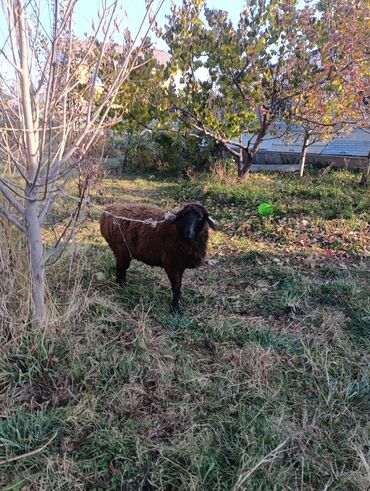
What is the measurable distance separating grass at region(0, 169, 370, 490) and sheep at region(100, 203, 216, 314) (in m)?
0.44

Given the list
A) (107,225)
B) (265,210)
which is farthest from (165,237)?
(265,210)

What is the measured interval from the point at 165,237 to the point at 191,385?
1613 millimetres

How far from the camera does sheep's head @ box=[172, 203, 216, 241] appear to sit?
377cm

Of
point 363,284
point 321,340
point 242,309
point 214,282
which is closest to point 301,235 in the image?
point 363,284

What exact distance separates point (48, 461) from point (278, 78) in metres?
8.59

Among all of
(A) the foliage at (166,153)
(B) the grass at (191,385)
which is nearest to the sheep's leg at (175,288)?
(B) the grass at (191,385)

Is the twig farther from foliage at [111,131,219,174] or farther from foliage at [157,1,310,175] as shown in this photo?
foliage at [111,131,219,174]

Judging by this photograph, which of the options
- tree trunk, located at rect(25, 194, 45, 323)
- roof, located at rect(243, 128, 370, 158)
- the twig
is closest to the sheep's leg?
tree trunk, located at rect(25, 194, 45, 323)

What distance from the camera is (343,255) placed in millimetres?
5910

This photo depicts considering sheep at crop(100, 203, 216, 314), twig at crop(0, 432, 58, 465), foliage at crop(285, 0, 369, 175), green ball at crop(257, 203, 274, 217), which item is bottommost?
twig at crop(0, 432, 58, 465)

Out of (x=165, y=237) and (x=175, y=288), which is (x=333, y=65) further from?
(x=175, y=288)

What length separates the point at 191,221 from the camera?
3.77 metres

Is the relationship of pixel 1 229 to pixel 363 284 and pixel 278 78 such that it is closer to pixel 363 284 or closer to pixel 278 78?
pixel 363 284

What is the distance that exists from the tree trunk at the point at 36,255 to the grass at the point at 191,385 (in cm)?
17
